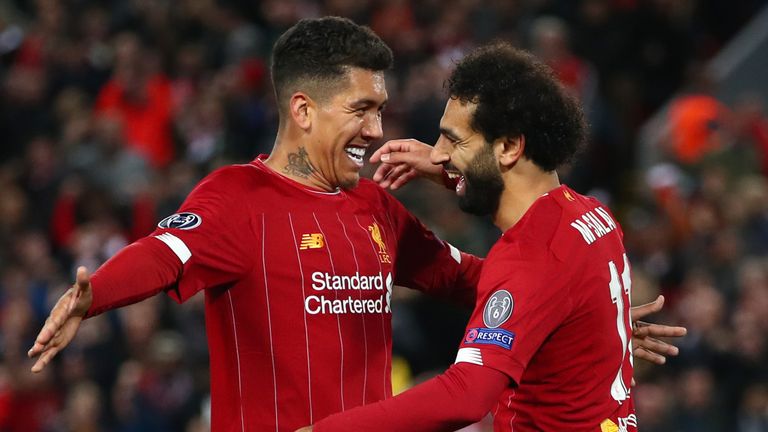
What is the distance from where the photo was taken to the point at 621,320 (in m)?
4.66

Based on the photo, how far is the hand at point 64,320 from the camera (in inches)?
158

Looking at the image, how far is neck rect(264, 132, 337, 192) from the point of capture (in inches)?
201

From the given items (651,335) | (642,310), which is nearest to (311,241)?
(642,310)

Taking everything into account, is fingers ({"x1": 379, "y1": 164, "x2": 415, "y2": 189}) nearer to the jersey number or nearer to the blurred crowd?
the jersey number

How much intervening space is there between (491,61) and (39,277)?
726 centimetres

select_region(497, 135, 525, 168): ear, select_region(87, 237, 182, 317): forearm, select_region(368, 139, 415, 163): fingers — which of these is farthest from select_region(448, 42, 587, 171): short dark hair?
select_region(87, 237, 182, 317): forearm

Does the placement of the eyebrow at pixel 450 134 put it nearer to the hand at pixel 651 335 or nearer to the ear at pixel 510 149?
the ear at pixel 510 149

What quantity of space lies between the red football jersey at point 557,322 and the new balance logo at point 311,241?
690mm

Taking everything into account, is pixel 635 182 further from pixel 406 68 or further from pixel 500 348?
pixel 500 348

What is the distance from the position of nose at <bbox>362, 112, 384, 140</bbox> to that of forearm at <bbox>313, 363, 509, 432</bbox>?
118 centimetres

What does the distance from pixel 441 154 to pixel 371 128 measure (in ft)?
1.31

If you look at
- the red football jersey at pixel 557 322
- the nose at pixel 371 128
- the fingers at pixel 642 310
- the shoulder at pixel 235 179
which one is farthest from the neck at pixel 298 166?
the fingers at pixel 642 310

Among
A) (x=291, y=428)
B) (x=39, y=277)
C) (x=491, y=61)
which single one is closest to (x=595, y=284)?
(x=491, y=61)

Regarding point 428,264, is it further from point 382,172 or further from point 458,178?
point 458,178
